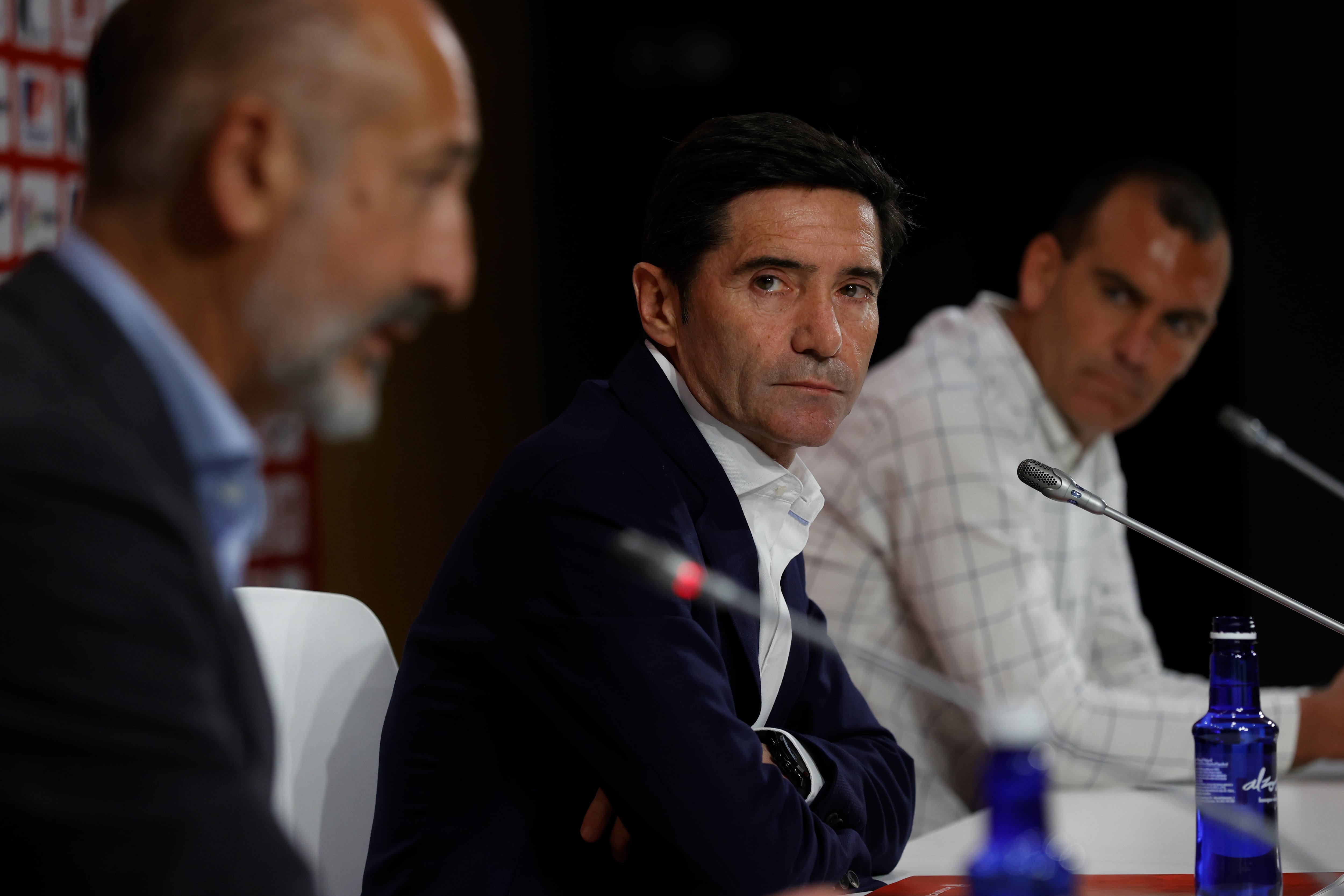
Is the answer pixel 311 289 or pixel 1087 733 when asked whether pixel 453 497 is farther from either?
pixel 311 289

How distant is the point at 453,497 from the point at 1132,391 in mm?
2009

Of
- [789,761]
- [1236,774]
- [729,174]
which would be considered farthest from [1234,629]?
[729,174]

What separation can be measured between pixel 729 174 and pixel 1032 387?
3.46 feet

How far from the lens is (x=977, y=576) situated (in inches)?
78.9

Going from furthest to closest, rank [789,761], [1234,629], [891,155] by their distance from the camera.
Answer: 1. [891,155]
2. [789,761]
3. [1234,629]

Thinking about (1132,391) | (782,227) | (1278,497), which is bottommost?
(1278,497)

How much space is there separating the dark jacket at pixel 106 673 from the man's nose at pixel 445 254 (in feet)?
0.60

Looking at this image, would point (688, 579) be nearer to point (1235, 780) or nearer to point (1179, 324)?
point (1235, 780)

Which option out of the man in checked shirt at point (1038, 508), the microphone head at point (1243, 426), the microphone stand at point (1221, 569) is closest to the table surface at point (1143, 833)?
the man in checked shirt at point (1038, 508)

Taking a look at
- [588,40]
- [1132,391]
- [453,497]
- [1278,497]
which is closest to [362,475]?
[453,497]

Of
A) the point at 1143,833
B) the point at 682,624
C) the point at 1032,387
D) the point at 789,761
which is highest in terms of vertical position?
the point at 1032,387

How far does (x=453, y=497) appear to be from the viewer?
383cm

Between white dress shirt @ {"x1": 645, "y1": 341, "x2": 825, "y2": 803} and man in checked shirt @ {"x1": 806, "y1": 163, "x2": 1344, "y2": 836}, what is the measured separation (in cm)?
56

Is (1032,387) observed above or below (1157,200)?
below
